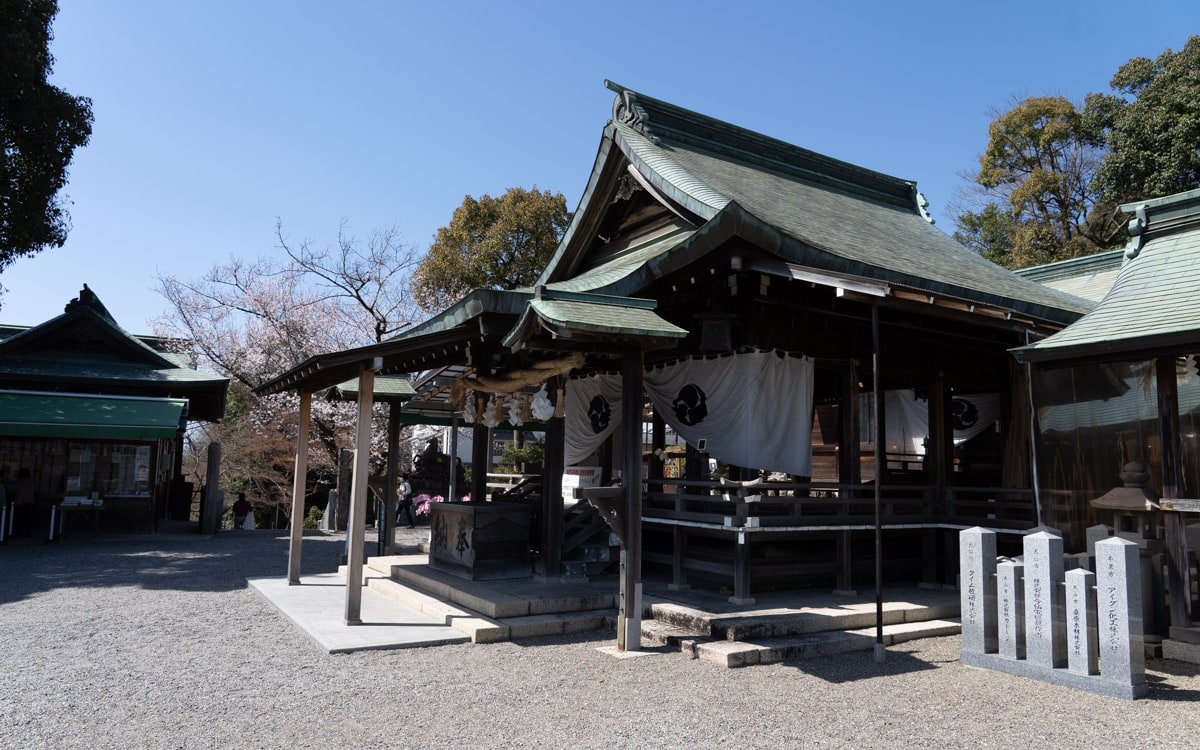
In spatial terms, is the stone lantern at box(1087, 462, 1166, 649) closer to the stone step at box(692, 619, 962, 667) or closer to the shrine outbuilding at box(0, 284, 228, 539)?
the stone step at box(692, 619, 962, 667)

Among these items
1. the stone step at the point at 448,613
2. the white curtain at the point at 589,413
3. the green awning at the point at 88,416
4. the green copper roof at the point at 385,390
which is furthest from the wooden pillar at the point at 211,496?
the white curtain at the point at 589,413

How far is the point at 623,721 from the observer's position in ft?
15.5

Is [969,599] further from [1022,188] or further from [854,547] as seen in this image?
[1022,188]

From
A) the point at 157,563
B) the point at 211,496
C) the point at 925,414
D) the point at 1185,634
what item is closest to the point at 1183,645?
the point at 1185,634

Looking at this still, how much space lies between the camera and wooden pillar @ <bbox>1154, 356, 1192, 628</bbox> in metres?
6.46

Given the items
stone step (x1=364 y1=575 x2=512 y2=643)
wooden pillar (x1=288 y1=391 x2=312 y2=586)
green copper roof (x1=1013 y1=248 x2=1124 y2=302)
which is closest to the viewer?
stone step (x1=364 y1=575 x2=512 y2=643)

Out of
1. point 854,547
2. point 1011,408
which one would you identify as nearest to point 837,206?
point 1011,408

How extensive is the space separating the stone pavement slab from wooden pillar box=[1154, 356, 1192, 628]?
20.3 ft

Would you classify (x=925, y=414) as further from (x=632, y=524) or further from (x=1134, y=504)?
(x=632, y=524)

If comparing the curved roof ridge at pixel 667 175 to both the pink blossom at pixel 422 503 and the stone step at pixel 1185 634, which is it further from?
the pink blossom at pixel 422 503

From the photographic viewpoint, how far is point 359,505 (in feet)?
24.1

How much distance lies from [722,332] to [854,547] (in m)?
3.12

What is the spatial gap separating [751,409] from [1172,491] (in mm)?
3740

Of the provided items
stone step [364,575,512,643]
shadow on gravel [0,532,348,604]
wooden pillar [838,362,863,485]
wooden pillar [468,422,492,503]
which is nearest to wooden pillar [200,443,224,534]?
shadow on gravel [0,532,348,604]
